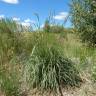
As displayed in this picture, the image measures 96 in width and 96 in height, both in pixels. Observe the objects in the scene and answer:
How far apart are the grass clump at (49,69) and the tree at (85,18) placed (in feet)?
29.1

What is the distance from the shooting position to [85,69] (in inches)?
346

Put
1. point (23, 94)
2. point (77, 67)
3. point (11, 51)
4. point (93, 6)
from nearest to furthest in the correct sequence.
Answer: point (23, 94) → point (77, 67) → point (11, 51) → point (93, 6)

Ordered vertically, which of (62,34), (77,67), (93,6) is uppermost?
(93,6)

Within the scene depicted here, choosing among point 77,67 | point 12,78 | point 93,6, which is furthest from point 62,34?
point 93,6

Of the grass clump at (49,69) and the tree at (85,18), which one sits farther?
the tree at (85,18)

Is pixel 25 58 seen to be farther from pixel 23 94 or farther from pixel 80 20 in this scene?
pixel 80 20

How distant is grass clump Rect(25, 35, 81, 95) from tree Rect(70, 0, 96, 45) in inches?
349

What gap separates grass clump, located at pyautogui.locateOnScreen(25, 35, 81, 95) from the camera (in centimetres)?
803

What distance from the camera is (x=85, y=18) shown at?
17594 millimetres

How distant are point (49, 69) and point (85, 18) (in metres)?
9.88

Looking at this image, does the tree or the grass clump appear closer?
the grass clump

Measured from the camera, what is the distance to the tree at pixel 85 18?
56.7ft

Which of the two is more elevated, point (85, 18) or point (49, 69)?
point (85, 18)

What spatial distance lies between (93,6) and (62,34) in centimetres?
838
